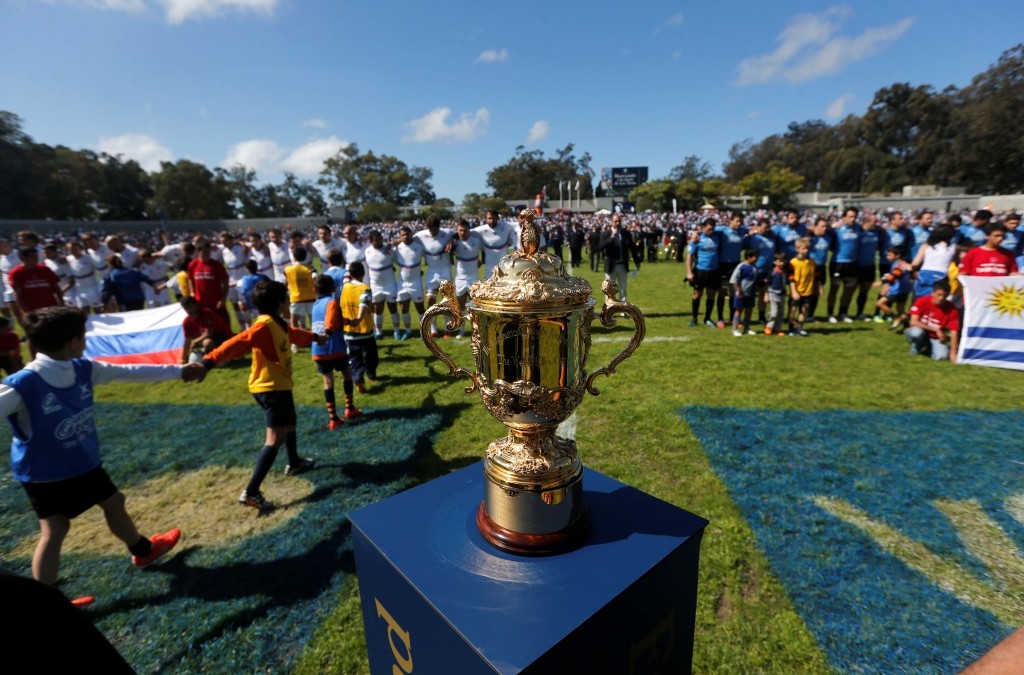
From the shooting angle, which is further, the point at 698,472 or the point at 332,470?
the point at 332,470

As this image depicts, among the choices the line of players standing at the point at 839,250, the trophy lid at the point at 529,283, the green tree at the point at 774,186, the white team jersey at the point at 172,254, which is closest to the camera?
the trophy lid at the point at 529,283

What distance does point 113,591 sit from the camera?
308cm

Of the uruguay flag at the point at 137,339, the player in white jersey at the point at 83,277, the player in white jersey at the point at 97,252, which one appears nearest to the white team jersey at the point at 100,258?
the player in white jersey at the point at 97,252

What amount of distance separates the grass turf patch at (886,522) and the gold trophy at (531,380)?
203 centimetres

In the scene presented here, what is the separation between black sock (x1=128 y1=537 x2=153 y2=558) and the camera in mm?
3234

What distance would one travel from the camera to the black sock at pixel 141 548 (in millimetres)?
3234

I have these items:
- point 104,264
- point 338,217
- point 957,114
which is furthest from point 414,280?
point 957,114

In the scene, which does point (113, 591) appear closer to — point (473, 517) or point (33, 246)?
point (473, 517)

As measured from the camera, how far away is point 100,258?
12414 mm

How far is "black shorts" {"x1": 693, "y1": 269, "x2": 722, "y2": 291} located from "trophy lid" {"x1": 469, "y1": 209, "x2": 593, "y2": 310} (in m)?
8.80

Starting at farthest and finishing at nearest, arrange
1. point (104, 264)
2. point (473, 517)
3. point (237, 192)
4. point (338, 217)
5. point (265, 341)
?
point (237, 192) < point (338, 217) < point (104, 264) < point (265, 341) < point (473, 517)

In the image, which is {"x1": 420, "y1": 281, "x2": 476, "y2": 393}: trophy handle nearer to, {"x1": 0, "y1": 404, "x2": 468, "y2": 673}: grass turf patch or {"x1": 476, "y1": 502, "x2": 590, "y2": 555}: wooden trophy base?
{"x1": 476, "y1": 502, "x2": 590, "y2": 555}: wooden trophy base

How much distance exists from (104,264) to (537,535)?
1580 centimetres

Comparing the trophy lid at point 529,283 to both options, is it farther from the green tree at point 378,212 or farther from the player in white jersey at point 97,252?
the green tree at point 378,212
